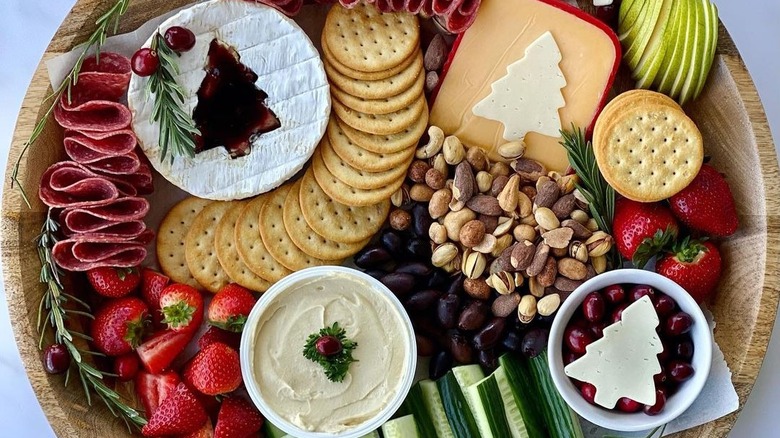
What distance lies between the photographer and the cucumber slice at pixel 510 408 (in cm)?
166

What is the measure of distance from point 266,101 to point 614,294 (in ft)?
2.76

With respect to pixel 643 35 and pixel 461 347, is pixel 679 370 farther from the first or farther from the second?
pixel 643 35

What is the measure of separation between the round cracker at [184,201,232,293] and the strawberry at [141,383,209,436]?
0.25 metres

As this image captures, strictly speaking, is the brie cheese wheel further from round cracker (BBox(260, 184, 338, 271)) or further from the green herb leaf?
the green herb leaf

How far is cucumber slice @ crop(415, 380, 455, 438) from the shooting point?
1703 mm

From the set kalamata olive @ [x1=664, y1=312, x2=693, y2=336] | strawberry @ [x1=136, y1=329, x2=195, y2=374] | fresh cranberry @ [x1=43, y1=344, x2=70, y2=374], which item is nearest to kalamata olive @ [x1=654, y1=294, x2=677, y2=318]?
kalamata olive @ [x1=664, y1=312, x2=693, y2=336]

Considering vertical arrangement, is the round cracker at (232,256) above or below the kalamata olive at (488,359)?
above

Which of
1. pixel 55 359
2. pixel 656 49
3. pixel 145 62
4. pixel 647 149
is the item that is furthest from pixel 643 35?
pixel 55 359

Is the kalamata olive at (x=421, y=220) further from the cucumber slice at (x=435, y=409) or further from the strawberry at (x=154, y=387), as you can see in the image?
the strawberry at (x=154, y=387)

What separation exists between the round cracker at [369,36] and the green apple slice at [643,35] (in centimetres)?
48

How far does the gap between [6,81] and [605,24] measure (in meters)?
1.44

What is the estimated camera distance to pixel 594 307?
1588 millimetres

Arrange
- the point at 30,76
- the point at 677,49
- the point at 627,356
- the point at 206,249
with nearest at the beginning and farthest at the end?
the point at 627,356, the point at 677,49, the point at 206,249, the point at 30,76

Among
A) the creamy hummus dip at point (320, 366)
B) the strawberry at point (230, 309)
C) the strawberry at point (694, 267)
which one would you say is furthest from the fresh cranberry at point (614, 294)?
the strawberry at point (230, 309)
